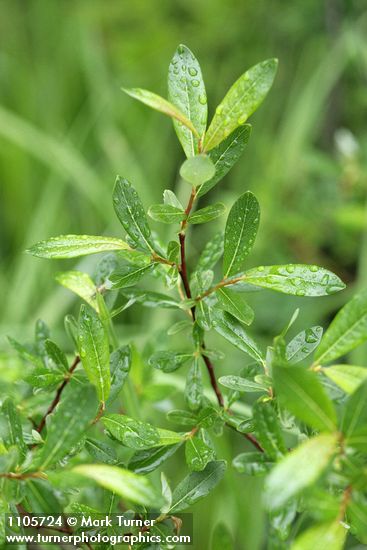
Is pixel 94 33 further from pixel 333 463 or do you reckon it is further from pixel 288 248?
pixel 333 463

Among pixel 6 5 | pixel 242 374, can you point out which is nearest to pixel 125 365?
pixel 242 374

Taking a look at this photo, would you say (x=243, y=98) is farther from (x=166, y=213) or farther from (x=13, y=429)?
(x=13, y=429)

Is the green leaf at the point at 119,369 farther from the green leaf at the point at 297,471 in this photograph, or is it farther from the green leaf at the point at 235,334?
the green leaf at the point at 297,471

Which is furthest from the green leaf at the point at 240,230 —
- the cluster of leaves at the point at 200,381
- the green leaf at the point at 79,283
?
the green leaf at the point at 79,283

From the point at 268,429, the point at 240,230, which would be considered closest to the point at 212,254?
the point at 240,230

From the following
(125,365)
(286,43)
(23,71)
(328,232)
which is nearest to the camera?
(125,365)

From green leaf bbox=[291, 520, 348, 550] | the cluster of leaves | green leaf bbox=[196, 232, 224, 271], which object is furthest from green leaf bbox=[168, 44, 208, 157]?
green leaf bbox=[291, 520, 348, 550]
